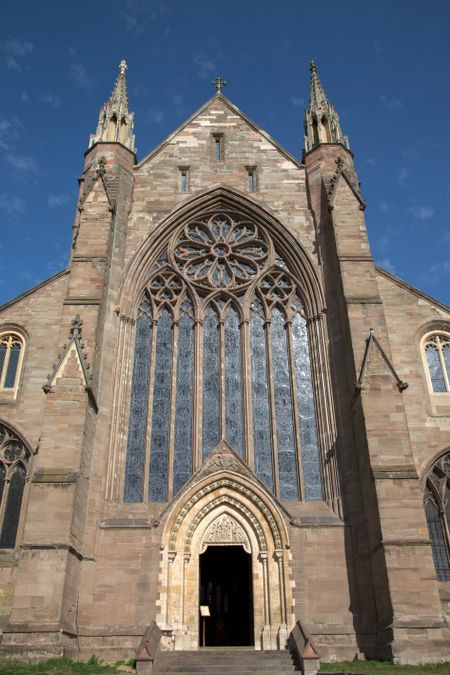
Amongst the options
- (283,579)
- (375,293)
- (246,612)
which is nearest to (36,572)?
(283,579)

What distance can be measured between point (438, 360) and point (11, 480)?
11.9 m

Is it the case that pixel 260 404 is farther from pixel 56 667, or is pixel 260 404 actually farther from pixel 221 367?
pixel 56 667

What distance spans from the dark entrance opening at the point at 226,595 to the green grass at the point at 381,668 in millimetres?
5424

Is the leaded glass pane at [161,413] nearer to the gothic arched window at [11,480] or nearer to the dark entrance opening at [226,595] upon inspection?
the dark entrance opening at [226,595]

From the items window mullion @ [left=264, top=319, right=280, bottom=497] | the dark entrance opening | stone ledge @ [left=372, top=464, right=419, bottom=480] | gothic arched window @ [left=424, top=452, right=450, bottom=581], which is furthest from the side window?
gothic arched window @ [left=424, top=452, right=450, bottom=581]

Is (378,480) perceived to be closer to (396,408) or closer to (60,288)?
(396,408)

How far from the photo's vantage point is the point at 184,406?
17.4m

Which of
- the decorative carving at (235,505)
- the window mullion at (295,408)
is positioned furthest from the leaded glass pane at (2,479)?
the window mullion at (295,408)

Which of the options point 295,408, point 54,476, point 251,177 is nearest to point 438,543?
point 295,408

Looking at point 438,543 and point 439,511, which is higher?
point 439,511

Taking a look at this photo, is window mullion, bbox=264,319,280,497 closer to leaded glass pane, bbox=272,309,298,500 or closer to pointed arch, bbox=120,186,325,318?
leaded glass pane, bbox=272,309,298,500

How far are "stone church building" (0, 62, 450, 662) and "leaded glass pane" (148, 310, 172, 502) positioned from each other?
74 mm

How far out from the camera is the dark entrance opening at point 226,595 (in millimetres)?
18391

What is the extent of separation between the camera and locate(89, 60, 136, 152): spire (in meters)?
21.8
